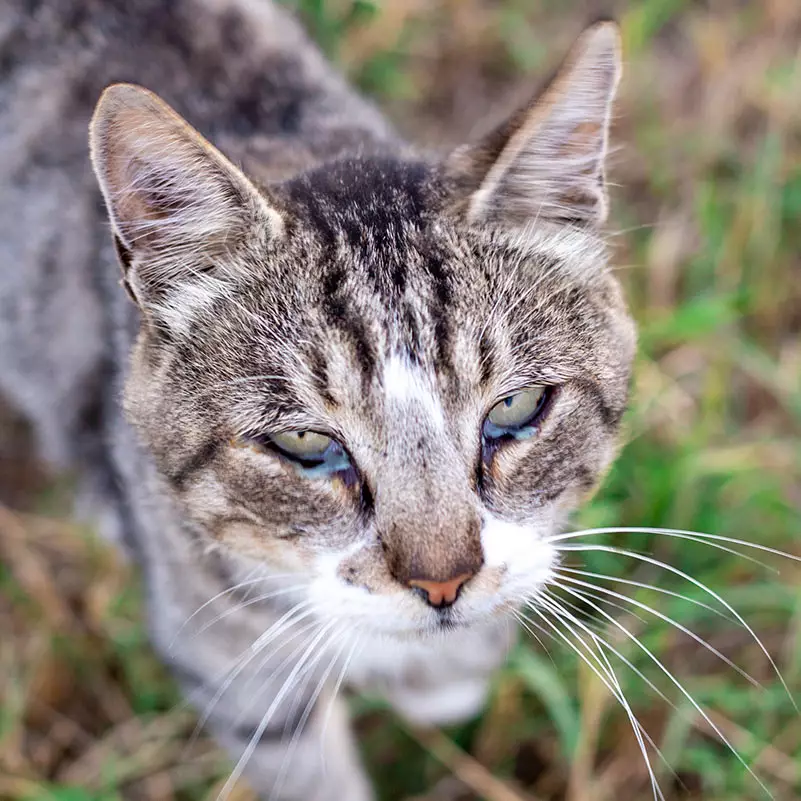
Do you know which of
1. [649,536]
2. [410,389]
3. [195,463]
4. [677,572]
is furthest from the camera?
[649,536]

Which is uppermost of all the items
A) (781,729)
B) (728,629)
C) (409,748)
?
(728,629)

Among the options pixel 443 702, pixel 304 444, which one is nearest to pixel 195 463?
pixel 304 444

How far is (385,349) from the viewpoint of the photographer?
117 centimetres

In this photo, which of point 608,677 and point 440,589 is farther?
point 608,677

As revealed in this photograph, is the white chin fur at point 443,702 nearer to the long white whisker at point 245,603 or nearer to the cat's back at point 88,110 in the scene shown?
the long white whisker at point 245,603

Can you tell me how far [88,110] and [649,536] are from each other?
1.47m

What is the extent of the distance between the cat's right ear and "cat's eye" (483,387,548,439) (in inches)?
15.3

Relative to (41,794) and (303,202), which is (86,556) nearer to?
(41,794)

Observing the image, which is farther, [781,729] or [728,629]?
[728,629]

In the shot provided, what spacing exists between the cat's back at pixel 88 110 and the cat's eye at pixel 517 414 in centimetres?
71

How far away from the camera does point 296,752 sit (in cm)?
178

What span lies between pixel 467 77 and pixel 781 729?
7.13 feet

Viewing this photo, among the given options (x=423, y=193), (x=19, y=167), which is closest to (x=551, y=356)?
(x=423, y=193)

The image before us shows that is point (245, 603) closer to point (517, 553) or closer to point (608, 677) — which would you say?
point (517, 553)
